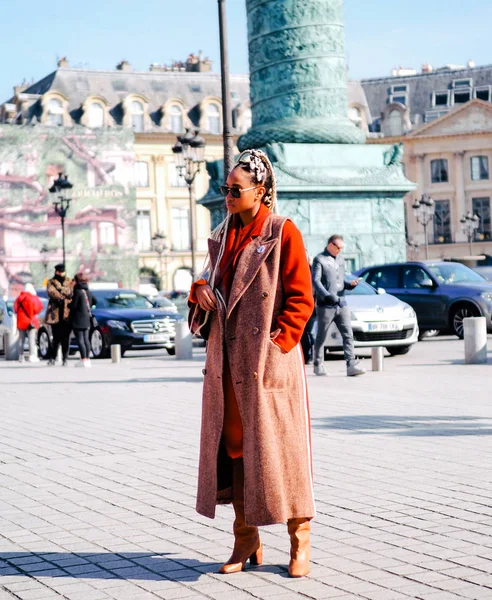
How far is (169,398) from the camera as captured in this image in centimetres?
1416

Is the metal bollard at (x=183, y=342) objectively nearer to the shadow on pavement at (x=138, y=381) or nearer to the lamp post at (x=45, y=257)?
the shadow on pavement at (x=138, y=381)

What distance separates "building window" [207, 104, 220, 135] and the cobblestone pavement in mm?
71885

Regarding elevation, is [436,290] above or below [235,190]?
below

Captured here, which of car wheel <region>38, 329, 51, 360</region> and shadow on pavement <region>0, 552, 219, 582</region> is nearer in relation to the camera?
shadow on pavement <region>0, 552, 219, 582</region>

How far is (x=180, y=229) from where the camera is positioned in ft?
279

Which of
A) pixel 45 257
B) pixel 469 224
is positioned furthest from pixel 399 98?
pixel 45 257

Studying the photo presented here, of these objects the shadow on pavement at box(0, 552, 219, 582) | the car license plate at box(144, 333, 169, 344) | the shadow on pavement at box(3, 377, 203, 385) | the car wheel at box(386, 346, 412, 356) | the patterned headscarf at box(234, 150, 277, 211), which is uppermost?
the patterned headscarf at box(234, 150, 277, 211)

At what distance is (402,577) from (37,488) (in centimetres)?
331

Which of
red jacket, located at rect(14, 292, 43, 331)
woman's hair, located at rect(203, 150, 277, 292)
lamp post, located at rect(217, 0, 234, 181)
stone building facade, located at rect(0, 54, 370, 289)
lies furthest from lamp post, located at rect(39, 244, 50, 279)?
woman's hair, located at rect(203, 150, 277, 292)

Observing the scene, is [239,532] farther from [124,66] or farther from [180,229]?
[124,66]

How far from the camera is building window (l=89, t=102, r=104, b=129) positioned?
265 feet

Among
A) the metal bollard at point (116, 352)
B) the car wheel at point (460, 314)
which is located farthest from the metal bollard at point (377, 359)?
the metal bollard at point (116, 352)

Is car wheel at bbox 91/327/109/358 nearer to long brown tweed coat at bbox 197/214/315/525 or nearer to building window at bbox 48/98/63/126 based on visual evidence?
long brown tweed coat at bbox 197/214/315/525

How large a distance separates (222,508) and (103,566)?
1571 mm
